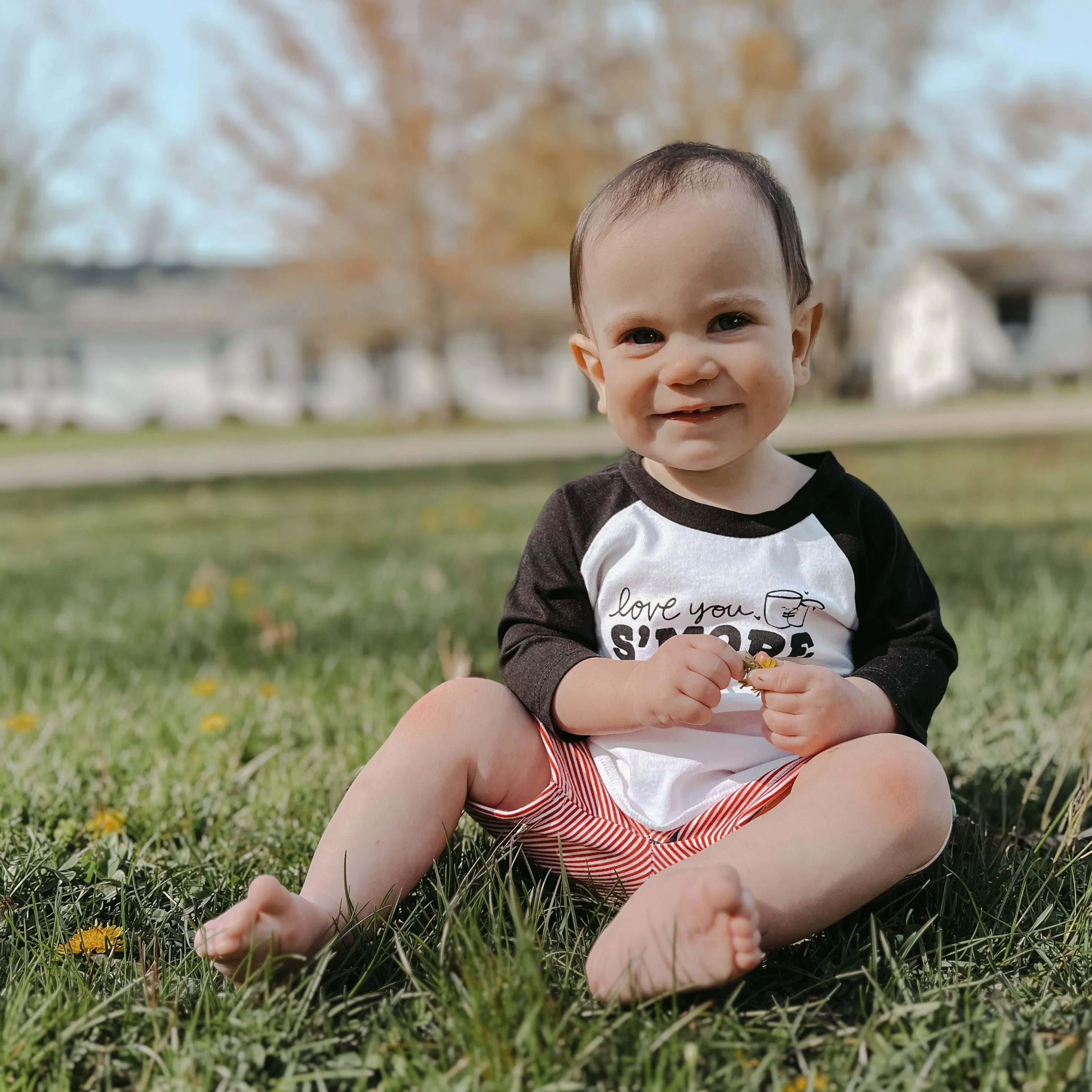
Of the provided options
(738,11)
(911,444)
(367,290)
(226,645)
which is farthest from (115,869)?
(367,290)

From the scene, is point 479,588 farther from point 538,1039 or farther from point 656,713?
point 538,1039

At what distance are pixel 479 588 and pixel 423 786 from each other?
8.36 ft

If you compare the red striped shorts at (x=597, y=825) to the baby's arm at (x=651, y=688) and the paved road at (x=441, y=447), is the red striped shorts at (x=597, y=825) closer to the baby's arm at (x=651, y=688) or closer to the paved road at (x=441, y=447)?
the baby's arm at (x=651, y=688)

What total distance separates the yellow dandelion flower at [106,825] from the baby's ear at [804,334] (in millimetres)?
1341

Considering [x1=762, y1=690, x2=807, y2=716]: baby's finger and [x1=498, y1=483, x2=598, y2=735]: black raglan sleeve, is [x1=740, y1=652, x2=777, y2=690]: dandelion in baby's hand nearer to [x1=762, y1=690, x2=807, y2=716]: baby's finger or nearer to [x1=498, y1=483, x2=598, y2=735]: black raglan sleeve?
[x1=762, y1=690, x2=807, y2=716]: baby's finger

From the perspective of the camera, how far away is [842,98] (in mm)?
27359

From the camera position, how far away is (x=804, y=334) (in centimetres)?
185

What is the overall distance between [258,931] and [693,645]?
0.64m

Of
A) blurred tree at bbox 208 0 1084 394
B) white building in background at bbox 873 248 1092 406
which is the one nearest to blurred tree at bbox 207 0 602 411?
blurred tree at bbox 208 0 1084 394

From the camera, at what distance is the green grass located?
1.33 metres

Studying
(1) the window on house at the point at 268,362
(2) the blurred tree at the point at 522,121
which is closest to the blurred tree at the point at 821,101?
(2) the blurred tree at the point at 522,121

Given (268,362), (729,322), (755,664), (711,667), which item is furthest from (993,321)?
(711,667)

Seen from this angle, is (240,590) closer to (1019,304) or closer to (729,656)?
(729,656)

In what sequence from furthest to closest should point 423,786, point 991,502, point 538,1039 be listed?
point 991,502
point 423,786
point 538,1039
